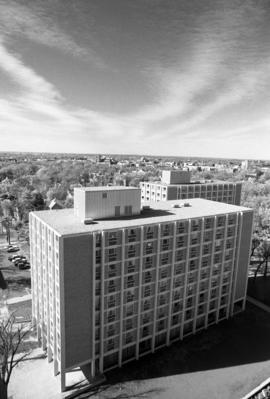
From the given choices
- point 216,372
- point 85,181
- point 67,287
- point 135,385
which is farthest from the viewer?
point 85,181

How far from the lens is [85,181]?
17562cm

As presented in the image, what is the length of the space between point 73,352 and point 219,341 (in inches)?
903

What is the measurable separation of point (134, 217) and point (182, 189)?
4549cm

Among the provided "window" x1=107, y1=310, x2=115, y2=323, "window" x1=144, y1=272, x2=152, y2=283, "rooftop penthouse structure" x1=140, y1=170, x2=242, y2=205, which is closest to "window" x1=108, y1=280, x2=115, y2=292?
"window" x1=107, y1=310, x2=115, y2=323

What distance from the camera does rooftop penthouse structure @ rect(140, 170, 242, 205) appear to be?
81.4m

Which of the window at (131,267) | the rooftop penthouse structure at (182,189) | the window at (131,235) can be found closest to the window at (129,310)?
the window at (131,267)

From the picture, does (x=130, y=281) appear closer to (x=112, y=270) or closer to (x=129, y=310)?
(x=112, y=270)

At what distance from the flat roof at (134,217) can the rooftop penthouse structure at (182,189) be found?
30.5 meters

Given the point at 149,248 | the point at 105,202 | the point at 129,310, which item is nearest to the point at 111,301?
the point at 129,310

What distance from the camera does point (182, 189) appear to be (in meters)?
82.2

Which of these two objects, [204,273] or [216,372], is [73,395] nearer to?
[216,372]

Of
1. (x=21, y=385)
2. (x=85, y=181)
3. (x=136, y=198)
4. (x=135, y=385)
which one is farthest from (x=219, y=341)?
(x=85, y=181)

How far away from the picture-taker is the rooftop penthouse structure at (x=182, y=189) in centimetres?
8138

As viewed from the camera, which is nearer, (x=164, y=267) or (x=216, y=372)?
(x=216, y=372)
